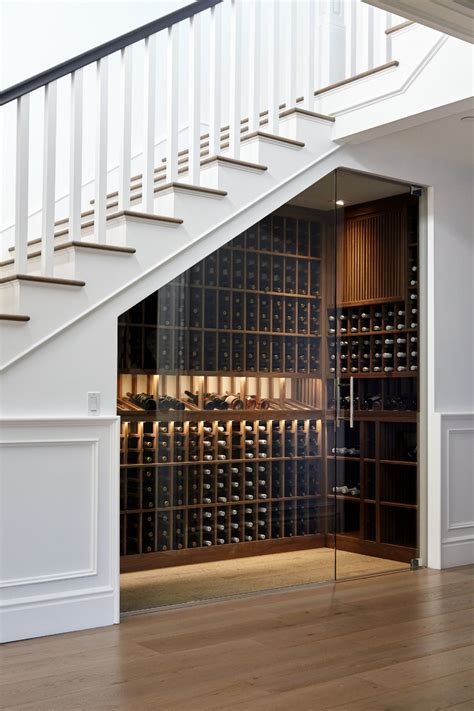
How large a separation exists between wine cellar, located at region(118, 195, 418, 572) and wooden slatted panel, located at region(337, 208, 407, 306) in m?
0.01

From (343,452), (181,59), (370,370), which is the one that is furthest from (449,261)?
(181,59)

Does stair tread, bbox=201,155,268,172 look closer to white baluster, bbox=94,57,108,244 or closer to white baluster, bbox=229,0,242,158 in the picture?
white baluster, bbox=229,0,242,158

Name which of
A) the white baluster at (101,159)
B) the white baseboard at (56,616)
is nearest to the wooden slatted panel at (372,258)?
the white baluster at (101,159)

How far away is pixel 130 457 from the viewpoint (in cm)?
463

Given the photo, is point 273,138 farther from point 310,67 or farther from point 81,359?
point 81,359

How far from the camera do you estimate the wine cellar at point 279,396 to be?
15.5 ft

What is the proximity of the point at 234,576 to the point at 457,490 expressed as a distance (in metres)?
1.93

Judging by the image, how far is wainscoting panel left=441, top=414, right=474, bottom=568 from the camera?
19.7 ft

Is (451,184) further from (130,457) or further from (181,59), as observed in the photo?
(130,457)

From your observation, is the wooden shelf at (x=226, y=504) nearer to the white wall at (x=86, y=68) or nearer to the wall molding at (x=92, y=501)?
the wall molding at (x=92, y=501)

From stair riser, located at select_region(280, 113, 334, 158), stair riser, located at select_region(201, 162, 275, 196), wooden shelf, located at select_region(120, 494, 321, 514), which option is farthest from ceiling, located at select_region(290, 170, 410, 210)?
wooden shelf, located at select_region(120, 494, 321, 514)

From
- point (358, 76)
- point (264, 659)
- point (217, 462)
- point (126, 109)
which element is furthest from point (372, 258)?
point (264, 659)

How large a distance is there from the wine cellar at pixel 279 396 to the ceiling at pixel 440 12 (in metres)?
2.29

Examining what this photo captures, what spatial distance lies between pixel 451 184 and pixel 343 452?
215cm
